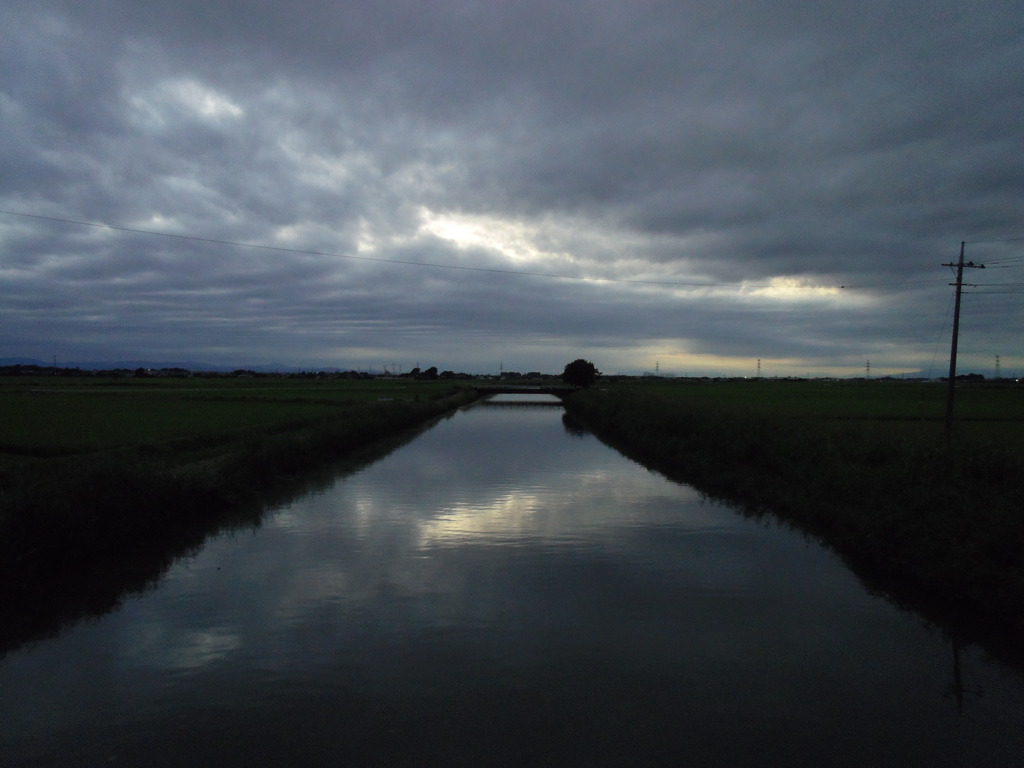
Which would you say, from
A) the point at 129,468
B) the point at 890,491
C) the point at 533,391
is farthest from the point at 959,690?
the point at 533,391

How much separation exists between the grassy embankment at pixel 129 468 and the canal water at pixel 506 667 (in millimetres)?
1424

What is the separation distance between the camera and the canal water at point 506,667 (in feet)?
16.0

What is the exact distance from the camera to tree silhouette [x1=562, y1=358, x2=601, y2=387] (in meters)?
89.4

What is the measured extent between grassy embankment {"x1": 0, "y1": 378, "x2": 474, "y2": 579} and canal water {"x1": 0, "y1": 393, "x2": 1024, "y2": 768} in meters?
1.42

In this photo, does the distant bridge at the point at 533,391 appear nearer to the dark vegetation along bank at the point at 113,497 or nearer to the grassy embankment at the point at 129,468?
the grassy embankment at the point at 129,468

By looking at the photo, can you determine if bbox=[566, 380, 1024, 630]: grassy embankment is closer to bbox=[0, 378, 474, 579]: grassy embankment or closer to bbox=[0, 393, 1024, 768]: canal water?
bbox=[0, 393, 1024, 768]: canal water

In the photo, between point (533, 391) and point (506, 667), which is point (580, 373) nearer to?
point (533, 391)

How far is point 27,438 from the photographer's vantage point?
1930cm

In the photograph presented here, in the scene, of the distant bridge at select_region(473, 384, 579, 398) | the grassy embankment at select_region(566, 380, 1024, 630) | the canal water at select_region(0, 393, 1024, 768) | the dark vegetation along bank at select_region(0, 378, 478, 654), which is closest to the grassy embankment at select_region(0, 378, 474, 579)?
the dark vegetation along bank at select_region(0, 378, 478, 654)

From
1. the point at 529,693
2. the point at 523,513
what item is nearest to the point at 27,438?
the point at 523,513

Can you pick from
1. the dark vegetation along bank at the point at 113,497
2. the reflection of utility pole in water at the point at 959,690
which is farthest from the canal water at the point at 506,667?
the dark vegetation along bank at the point at 113,497

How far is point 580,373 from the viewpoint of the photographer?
293 ft

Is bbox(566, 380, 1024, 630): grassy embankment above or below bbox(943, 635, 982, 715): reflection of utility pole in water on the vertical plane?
above

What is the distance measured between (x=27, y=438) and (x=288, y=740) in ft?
62.7
